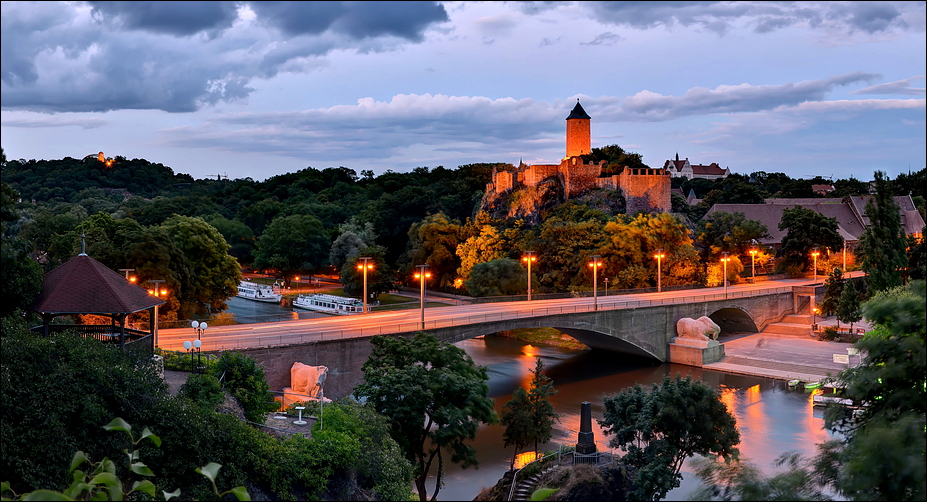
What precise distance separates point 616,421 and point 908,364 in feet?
42.1

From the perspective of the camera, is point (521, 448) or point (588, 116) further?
point (588, 116)

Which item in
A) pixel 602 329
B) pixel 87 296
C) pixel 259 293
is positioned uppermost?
pixel 87 296

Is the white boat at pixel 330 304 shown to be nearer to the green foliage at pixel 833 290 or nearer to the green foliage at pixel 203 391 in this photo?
the green foliage at pixel 833 290

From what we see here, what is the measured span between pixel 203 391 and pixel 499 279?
4004 centimetres

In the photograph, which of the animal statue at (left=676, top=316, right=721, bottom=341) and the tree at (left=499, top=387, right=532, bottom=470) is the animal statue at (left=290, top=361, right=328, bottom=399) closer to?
the tree at (left=499, top=387, right=532, bottom=470)

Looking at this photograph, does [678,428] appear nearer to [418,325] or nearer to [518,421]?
[518,421]

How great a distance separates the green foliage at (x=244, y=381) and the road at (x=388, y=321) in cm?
697

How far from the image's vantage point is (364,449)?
72.1ft

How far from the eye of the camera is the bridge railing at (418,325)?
33.0 m

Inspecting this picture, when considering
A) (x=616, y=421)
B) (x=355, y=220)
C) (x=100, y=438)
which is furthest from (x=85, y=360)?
(x=355, y=220)

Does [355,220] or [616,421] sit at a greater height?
[355,220]

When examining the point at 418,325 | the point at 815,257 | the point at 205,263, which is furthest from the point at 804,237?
the point at 205,263

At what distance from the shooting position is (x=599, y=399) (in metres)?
41.3

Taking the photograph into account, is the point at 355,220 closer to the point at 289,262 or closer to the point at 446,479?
the point at 289,262
